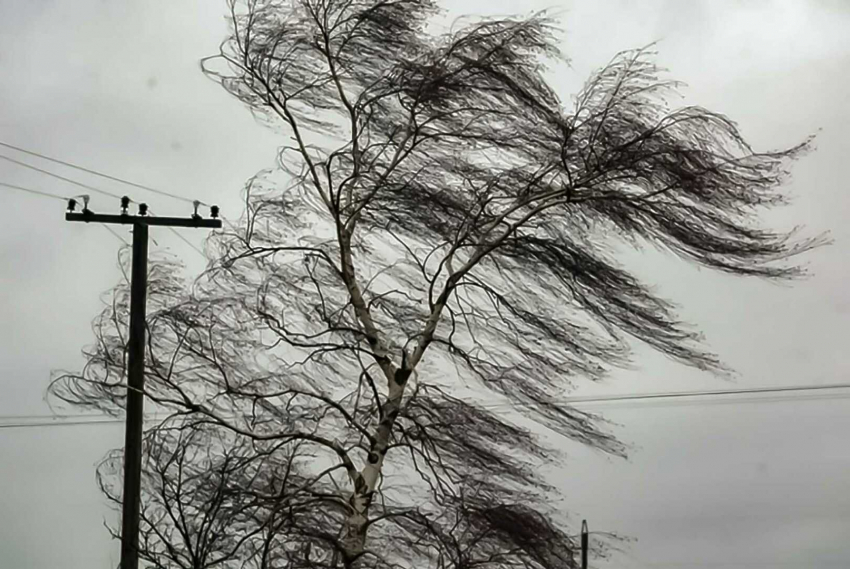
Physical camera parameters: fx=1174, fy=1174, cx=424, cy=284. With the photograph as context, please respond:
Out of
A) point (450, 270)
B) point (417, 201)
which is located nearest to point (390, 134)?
point (417, 201)

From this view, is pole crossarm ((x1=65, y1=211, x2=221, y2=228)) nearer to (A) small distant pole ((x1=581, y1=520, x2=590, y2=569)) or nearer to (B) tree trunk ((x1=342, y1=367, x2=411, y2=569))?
(B) tree trunk ((x1=342, y1=367, x2=411, y2=569))

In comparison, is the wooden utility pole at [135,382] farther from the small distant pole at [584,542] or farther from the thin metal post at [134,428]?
the small distant pole at [584,542]

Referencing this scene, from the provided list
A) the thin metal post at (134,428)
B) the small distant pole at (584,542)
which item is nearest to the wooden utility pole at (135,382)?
the thin metal post at (134,428)

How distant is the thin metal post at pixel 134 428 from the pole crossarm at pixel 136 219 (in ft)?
1.20

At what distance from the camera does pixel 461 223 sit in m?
5.91

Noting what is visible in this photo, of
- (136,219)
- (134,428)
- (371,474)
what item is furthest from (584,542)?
(136,219)

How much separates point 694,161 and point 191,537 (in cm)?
314

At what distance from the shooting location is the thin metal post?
612cm

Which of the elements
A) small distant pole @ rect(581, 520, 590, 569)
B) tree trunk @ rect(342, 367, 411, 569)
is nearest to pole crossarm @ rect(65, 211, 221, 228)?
tree trunk @ rect(342, 367, 411, 569)

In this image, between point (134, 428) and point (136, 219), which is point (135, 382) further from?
point (136, 219)

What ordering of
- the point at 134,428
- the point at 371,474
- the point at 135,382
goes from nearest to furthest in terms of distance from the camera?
the point at 371,474 < the point at 135,382 < the point at 134,428

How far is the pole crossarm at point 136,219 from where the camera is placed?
6.53 meters

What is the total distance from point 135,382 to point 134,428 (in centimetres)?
28

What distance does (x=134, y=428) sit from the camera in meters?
6.24
